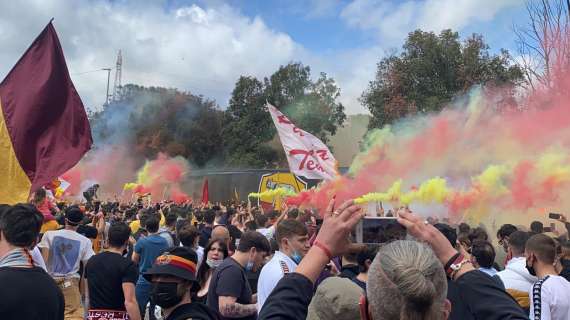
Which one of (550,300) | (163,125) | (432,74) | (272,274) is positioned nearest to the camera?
(550,300)

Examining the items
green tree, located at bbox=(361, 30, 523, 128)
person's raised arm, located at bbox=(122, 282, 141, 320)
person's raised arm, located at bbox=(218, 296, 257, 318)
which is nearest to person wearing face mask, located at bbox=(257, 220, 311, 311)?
person's raised arm, located at bbox=(218, 296, 257, 318)

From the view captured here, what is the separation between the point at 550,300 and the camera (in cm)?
408

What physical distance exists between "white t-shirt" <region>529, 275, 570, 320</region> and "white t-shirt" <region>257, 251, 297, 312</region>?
2.08 meters

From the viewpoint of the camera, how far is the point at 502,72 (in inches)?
1109

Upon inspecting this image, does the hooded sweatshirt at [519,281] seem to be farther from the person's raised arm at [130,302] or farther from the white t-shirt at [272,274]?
the person's raised arm at [130,302]

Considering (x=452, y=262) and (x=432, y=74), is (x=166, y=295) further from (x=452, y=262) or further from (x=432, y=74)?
(x=432, y=74)

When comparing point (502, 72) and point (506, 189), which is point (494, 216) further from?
point (502, 72)

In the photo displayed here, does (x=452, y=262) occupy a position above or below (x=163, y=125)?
below

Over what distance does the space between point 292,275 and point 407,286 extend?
52 centimetres

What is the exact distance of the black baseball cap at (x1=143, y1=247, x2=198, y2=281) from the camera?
10.3 ft

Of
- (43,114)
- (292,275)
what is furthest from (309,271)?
(43,114)

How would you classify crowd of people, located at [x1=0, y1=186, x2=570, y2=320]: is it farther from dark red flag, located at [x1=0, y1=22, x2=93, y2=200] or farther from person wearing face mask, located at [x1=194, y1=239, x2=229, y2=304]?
dark red flag, located at [x1=0, y1=22, x2=93, y2=200]

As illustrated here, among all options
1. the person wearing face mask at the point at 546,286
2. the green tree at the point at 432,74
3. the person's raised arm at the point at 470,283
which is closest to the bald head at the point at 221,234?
the person wearing face mask at the point at 546,286

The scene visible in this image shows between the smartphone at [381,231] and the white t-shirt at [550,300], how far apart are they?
1324 mm
